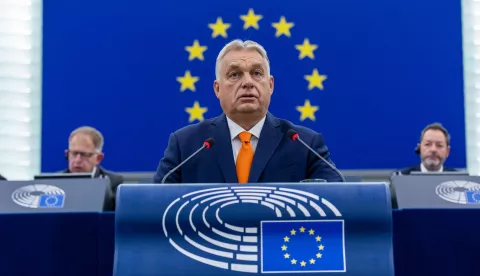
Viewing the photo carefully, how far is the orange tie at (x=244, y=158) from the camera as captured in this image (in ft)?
10.4

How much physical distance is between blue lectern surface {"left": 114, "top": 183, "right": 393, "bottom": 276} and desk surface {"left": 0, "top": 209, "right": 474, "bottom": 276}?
65 centimetres

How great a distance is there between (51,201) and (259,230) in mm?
1496

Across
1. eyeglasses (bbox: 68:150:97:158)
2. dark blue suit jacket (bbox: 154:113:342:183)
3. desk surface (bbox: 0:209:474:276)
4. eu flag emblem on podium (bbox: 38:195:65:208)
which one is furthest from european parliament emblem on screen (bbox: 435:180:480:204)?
eyeglasses (bbox: 68:150:97:158)

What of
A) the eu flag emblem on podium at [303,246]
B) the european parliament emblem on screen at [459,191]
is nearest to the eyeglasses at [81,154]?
the european parliament emblem on screen at [459,191]

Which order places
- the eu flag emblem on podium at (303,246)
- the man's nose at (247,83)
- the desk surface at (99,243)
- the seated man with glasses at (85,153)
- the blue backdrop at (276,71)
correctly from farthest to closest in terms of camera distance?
the blue backdrop at (276,71) < the seated man with glasses at (85,153) < the man's nose at (247,83) < the desk surface at (99,243) < the eu flag emblem on podium at (303,246)

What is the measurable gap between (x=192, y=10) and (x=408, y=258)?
142 inches

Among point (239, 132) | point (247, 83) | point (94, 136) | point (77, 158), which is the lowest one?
point (239, 132)

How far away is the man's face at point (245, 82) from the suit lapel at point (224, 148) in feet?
0.24

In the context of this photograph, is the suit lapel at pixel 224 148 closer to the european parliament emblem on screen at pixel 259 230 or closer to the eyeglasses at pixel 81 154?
the european parliament emblem on screen at pixel 259 230

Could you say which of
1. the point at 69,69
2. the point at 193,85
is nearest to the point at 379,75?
the point at 193,85

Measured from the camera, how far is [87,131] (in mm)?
5574

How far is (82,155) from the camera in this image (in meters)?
5.48

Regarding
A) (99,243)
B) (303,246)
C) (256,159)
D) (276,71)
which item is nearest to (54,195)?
(99,243)

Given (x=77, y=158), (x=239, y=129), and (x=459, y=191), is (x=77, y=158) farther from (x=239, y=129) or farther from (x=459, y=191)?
(x=459, y=191)
